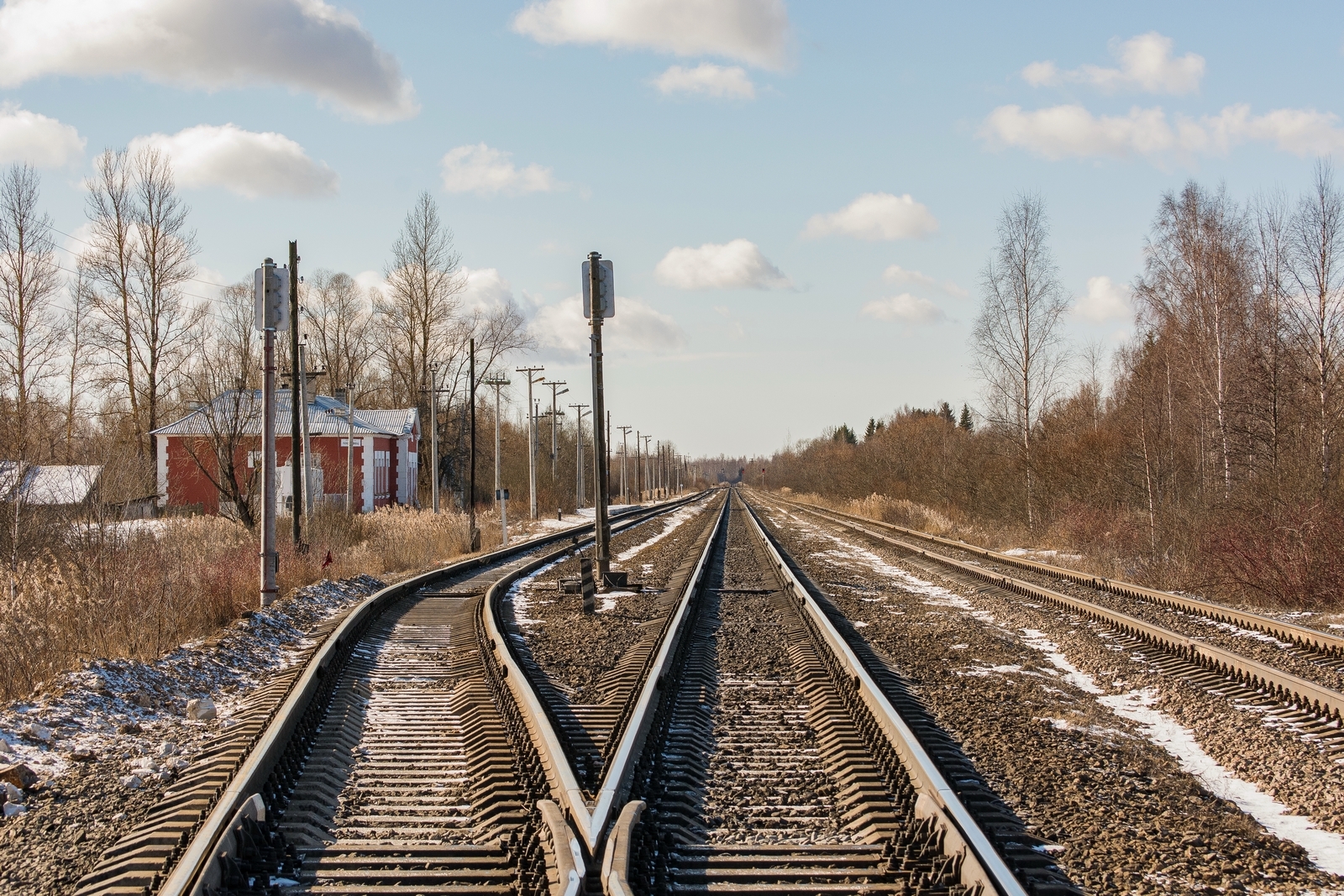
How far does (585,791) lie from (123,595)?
7589mm

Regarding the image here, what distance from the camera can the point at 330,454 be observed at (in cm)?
4638

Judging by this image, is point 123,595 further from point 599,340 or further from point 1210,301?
point 1210,301

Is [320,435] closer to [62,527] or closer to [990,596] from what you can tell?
[62,527]

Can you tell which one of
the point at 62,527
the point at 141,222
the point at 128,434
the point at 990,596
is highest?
the point at 141,222

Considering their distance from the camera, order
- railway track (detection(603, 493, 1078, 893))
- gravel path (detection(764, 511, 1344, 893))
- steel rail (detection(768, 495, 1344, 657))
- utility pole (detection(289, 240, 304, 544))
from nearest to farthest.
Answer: railway track (detection(603, 493, 1078, 893)) → gravel path (detection(764, 511, 1344, 893)) → steel rail (detection(768, 495, 1344, 657)) → utility pole (detection(289, 240, 304, 544))

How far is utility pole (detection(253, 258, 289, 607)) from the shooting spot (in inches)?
491

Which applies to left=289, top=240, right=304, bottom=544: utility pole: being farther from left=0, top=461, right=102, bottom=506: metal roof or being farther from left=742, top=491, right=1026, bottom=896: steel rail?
left=742, top=491, right=1026, bottom=896: steel rail

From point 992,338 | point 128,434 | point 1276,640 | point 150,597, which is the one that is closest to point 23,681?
point 150,597

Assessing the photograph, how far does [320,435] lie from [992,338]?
1208 inches

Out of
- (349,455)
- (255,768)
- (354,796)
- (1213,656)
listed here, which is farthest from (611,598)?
(349,455)

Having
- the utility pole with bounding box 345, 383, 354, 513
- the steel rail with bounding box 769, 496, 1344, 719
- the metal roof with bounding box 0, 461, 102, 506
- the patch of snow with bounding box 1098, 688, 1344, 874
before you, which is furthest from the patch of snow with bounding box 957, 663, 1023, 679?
the utility pole with bounding box 345, 383, 354, 513

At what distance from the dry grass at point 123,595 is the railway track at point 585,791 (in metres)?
2.03

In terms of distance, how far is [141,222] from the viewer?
43.2 metres

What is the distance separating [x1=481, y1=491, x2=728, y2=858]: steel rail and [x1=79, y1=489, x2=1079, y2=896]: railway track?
2cm
